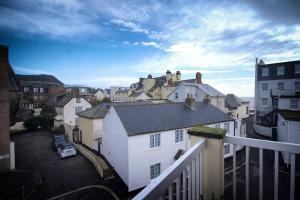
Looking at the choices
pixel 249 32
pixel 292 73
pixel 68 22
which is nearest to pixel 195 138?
pixel 249 32

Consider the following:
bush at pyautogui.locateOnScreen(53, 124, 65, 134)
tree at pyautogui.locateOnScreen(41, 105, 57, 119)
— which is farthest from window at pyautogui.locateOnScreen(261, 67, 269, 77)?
tree at pyautogui.locateOnScreen(41, 105, 57, 119)

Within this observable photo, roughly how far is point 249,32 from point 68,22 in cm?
1546

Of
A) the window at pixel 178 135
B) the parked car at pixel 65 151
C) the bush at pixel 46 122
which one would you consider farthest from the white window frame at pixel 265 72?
the bush at pixel 46 122

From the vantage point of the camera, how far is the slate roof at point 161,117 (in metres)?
15.7

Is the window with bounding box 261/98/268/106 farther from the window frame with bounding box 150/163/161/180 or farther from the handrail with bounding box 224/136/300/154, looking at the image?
the handrail with bounding box 224/136/300/154

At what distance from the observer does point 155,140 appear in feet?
52.5

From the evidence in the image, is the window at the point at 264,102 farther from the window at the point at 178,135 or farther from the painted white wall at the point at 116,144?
the painted white wall at the point at 116,144

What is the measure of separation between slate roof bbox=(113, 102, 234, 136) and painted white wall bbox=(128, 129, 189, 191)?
73cm

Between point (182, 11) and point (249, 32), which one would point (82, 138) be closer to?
point (182, 11)

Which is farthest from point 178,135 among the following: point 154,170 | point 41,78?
point 41,78

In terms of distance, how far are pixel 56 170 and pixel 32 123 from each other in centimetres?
2159

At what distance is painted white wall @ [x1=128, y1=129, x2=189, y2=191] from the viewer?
14.6 m

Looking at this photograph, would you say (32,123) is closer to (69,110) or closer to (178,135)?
(69,110)

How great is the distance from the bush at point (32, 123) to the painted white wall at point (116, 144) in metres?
22.9
